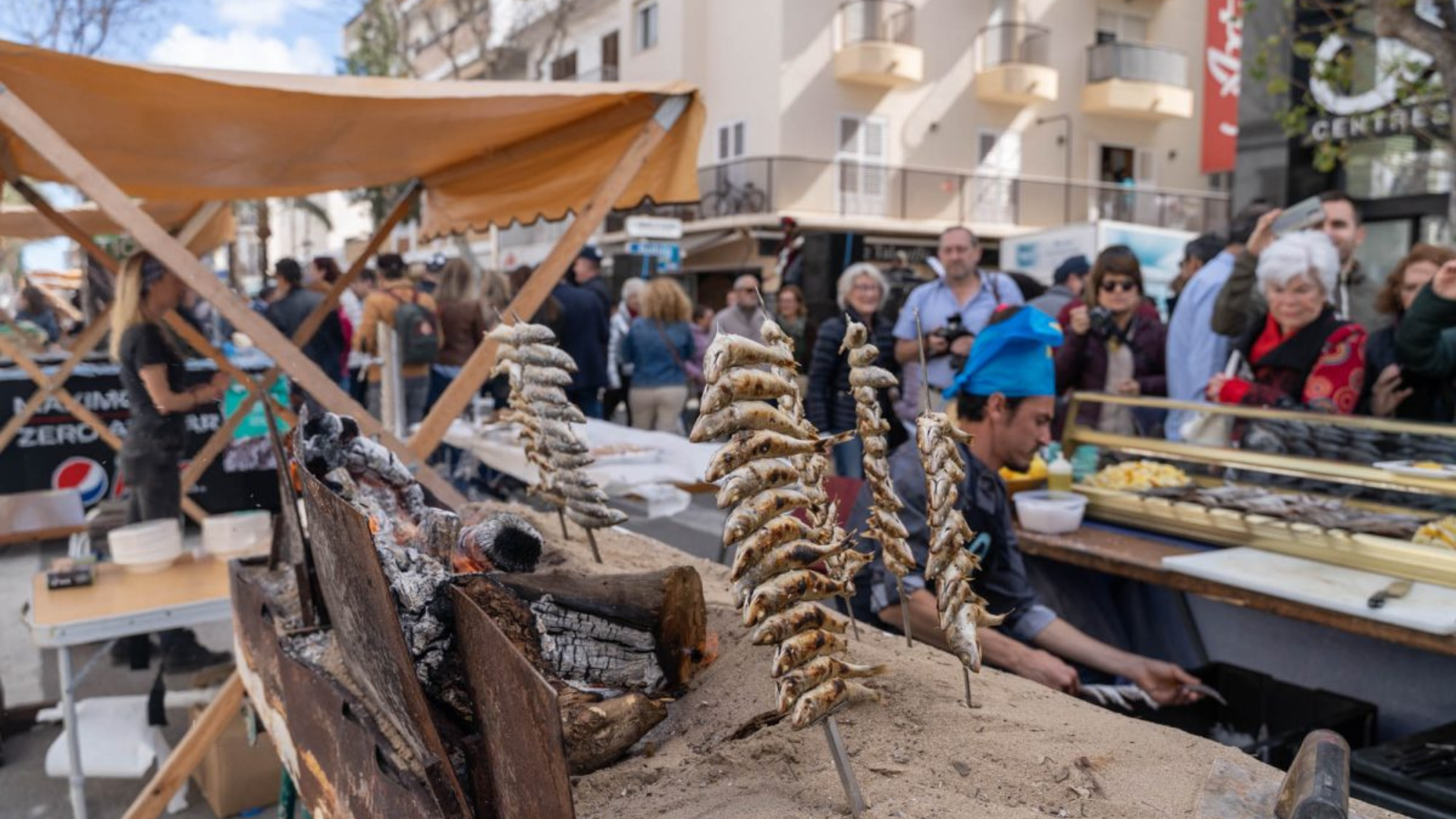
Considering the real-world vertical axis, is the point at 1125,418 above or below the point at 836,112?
below

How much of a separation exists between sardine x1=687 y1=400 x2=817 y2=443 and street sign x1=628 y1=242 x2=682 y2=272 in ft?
38.5

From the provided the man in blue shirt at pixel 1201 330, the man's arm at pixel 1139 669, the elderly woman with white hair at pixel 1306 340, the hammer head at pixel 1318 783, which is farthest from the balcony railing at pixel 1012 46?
the hammer head at pixel 1318 783

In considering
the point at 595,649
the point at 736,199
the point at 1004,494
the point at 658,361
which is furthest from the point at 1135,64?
the point at 595,649

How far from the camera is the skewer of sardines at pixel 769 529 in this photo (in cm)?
134

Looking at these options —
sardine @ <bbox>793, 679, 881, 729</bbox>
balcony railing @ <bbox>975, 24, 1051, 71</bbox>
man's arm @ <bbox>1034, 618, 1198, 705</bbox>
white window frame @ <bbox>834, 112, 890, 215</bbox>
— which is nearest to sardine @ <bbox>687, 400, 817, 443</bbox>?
sardine @ <bbox>793, 679, 881, 729</bbox>

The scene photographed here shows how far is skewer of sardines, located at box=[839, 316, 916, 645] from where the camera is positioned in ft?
6.06

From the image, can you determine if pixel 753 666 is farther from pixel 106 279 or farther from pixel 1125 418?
pixel 106 279

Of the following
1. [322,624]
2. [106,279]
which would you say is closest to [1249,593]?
[322,624]

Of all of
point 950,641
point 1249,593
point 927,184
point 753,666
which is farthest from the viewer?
point 927,184

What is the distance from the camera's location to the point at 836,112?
24891mm

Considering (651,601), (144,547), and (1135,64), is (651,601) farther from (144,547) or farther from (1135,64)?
(1135,64)

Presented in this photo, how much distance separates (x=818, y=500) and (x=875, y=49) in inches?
954

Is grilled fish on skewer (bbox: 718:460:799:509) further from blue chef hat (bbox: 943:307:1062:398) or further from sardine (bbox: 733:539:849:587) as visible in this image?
blue chef hat (bbox: 943:307:1062:398)

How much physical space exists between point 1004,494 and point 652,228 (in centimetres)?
952
